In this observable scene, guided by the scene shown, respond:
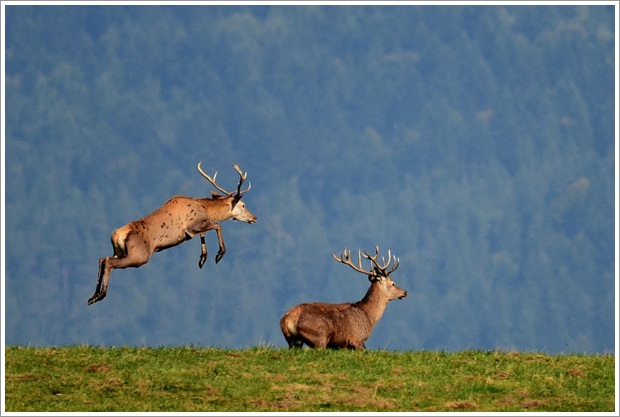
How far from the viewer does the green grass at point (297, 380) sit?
1655 centimetres

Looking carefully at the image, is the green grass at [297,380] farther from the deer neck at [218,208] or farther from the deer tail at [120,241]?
the deer neck at [218,208]

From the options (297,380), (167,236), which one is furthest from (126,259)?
(297,380)

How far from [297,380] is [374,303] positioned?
493 cm

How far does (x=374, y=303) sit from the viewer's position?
2231cm

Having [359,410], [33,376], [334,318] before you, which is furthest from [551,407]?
[33,376]

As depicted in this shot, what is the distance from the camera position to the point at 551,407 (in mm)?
16672

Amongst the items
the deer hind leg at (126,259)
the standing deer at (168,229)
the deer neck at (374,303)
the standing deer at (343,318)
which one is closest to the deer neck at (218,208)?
the standing deer at (168,229)

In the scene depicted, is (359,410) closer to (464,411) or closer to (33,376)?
(464,411)

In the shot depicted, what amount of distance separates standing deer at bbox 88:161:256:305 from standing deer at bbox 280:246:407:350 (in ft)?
5.40

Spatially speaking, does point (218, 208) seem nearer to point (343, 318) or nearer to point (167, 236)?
point (167, 236)

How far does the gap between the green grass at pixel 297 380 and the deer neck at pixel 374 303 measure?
2429 mm

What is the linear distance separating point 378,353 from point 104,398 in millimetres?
4685

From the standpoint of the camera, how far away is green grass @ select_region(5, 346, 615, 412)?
1655cm

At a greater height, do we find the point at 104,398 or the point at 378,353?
the point at 378,353
